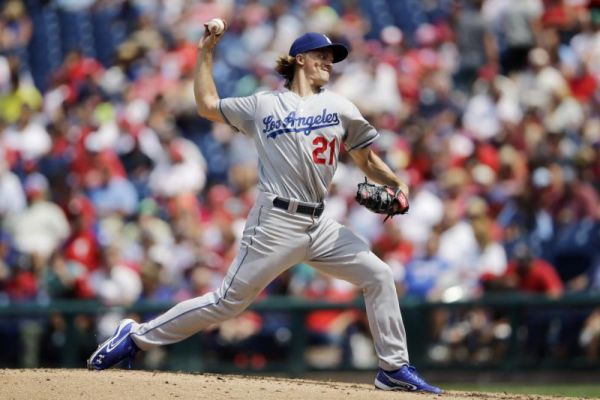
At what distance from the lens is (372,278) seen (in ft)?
22.7

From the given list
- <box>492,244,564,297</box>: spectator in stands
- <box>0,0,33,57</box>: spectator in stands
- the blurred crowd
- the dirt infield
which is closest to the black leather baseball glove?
the dirt infield

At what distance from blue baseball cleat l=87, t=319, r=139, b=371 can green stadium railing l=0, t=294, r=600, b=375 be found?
3.63 m

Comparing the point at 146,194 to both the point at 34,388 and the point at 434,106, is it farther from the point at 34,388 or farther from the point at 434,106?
the point at 34,388

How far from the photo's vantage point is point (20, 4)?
52.0ft

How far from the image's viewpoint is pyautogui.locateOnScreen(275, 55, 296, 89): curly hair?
22.7ft

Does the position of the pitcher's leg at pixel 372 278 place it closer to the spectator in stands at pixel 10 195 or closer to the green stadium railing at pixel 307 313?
the green stadium railing at pixel 307 313

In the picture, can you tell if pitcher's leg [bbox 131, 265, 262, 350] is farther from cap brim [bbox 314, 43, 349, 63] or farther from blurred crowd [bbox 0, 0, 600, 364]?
A: blurred crowd [bbox 0, 0, 600, 364]

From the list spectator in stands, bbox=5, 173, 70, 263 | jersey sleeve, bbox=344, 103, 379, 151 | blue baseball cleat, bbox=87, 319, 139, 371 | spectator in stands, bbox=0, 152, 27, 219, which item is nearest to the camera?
jersey sleeve, bbox=344, 103, 379, 151

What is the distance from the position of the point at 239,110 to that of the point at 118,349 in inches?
59.1

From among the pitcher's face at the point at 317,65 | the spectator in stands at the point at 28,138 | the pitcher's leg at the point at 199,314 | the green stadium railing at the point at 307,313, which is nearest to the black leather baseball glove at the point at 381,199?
the pitcher's face at the point at 317,65

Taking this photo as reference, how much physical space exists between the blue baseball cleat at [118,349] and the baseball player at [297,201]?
0.07 metres

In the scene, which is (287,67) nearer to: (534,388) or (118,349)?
(118,349)

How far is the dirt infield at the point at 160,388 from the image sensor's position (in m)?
6.50

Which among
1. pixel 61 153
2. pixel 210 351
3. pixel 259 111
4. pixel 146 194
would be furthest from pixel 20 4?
pixel 259 111
